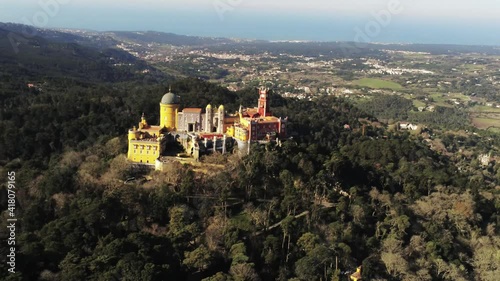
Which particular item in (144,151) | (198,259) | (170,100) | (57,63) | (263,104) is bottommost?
(198,259)

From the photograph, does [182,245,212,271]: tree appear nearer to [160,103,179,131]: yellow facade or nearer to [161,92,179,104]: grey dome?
[160,103,179,131]: yellow facade

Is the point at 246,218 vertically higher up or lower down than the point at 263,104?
lower down

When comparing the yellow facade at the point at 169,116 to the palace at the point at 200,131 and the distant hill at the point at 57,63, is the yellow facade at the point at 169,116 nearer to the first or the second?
the palace at the point at 200,131

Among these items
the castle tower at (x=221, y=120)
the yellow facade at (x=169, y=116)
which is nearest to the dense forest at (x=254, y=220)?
the castle tower at (x=221, y=120)

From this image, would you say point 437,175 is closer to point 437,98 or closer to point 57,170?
point 57,170

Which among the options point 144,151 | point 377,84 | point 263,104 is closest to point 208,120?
point 263,104

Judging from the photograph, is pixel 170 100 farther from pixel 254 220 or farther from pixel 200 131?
pixel 254 220
